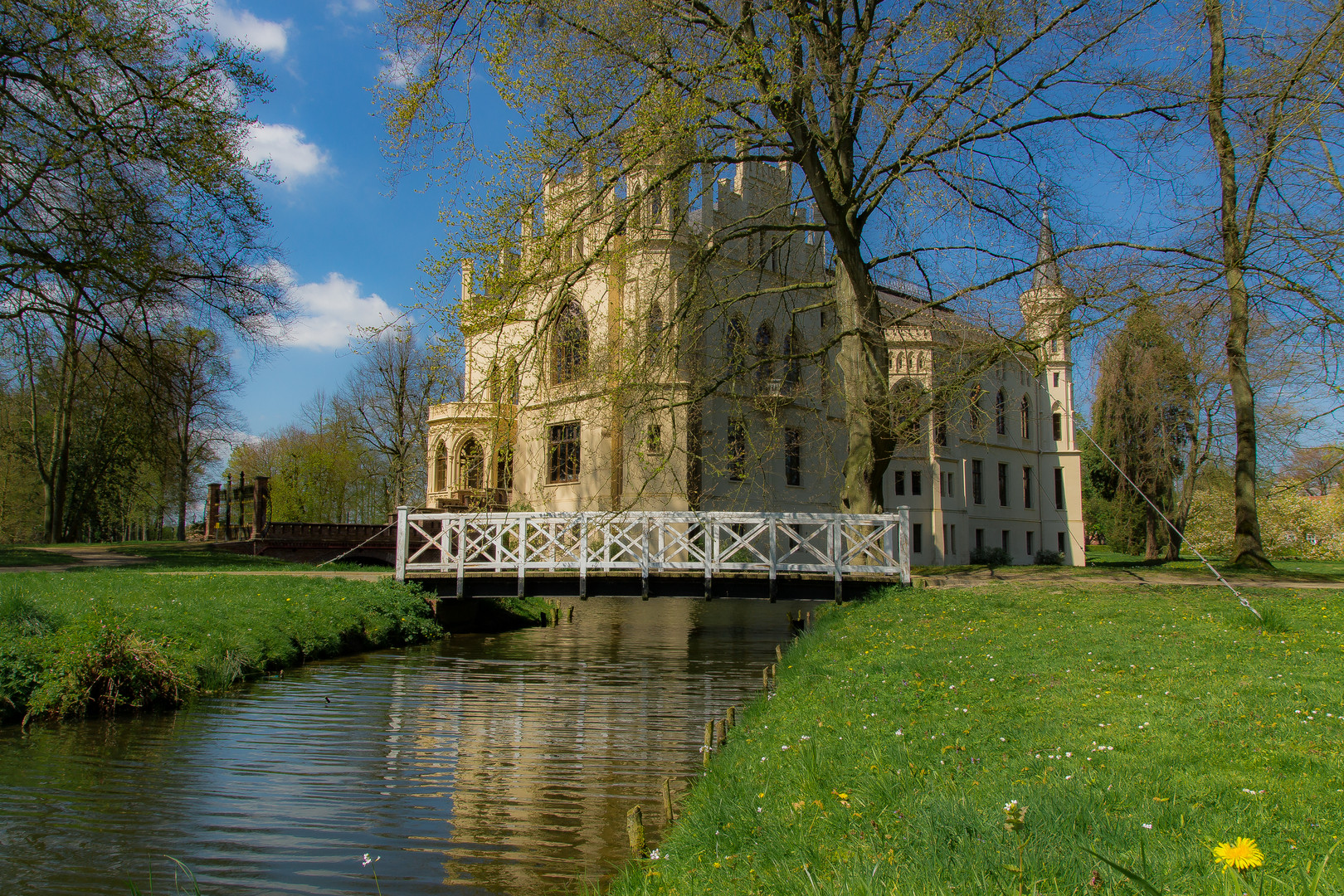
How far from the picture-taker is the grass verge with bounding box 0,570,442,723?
9.95 metres

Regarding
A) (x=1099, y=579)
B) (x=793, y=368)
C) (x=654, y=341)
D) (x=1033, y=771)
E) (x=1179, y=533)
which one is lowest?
(x=1033, y=771)

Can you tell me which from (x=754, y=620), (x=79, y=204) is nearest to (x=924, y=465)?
(x=754, y=620)

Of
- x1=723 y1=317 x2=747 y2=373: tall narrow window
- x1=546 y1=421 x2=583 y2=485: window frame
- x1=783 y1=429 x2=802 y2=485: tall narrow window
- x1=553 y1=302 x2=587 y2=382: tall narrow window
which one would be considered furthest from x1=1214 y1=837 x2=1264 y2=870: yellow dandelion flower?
x1=783 y1=429 x2=802 y2=485: tall narrow window

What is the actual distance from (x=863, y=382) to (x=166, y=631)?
1230 centimetres

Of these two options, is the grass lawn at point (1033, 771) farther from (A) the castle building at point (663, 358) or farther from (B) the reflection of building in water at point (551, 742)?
(A) the castle building at point (663, 358)

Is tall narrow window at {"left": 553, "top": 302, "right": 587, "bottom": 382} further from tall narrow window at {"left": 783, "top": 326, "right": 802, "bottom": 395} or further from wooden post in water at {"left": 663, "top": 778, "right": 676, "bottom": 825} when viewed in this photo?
wooden post in water at {"left": 663, "top": 778, "right": 676, "bottom": 825}

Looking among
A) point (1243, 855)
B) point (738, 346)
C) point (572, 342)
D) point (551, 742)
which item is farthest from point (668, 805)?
point (738, 346)

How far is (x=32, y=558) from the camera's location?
24672 millimetres

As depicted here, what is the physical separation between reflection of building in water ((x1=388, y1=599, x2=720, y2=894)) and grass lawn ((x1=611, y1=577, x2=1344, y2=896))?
2.92ft

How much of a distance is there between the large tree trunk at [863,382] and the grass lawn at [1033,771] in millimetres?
6837

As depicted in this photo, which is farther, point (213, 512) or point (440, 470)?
point (213, 512)

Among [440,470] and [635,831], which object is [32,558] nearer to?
[440,470]

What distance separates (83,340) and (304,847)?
86.8 feet

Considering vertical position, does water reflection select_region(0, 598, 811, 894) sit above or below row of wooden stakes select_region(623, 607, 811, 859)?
below
